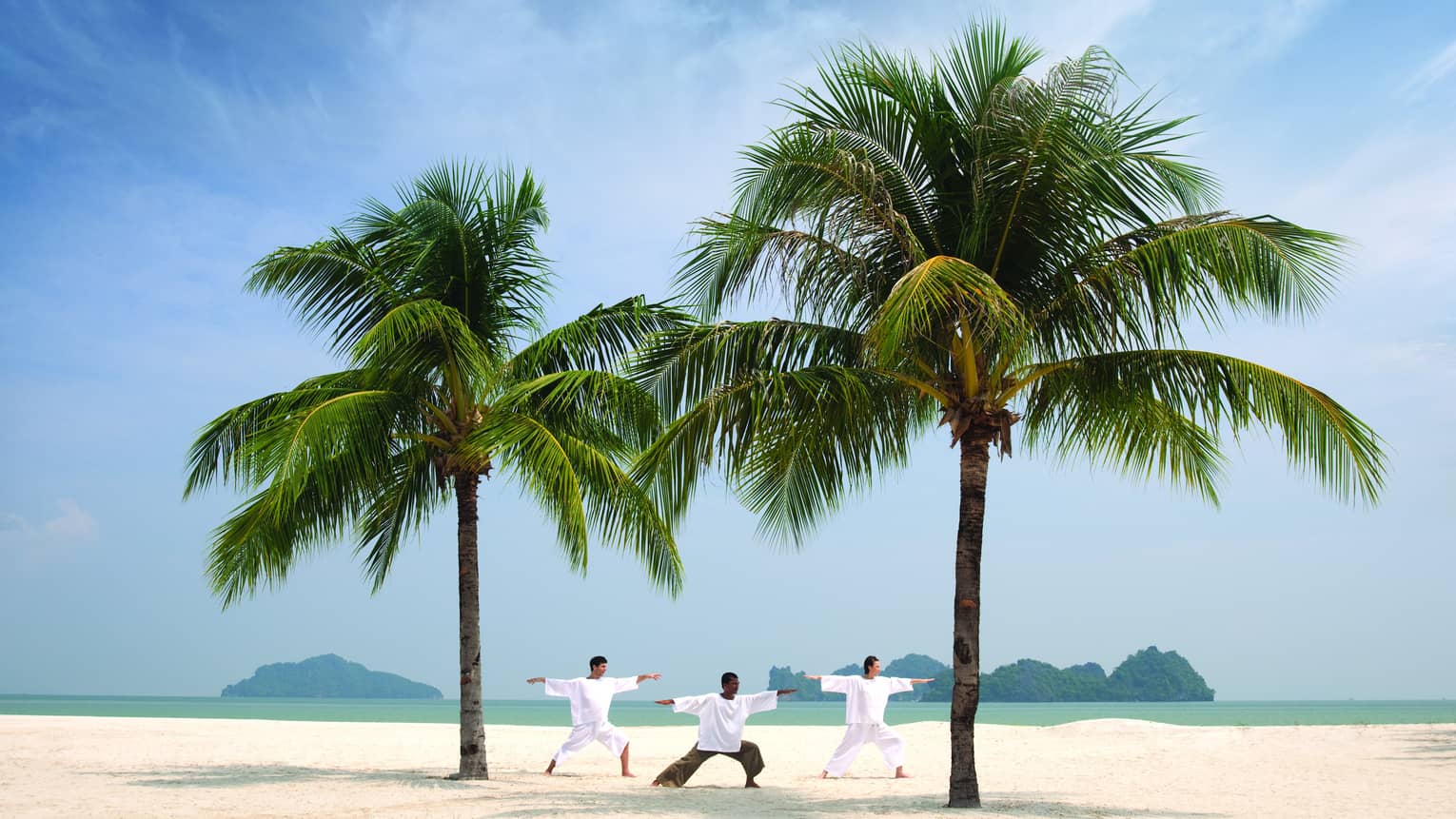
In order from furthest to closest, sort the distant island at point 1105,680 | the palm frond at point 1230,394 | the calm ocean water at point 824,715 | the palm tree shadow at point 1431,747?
the distant island at point 1105,680
the calm ocean water at point 824,715
the palm tree shadow at point 1431,747
the palm frond at point 1230,394

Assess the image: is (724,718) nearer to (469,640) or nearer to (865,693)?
(865,693)

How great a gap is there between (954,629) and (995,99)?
4679 mm

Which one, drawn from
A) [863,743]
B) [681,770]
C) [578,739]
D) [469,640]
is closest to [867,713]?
[863,743]

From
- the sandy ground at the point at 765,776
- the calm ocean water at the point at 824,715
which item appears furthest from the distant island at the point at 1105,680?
the sandy ground at the point at 765,776

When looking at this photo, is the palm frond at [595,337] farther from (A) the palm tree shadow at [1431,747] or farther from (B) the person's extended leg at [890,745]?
(A) the palm tree shadow at [1431,747]

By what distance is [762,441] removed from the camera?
34.7 ft

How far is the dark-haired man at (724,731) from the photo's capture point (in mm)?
12344

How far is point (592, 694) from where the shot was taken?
13.0 m

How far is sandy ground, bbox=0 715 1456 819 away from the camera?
33.7ft

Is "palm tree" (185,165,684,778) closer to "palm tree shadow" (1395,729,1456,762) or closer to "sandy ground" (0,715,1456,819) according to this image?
"sandy ground" (0,715,1456,819)

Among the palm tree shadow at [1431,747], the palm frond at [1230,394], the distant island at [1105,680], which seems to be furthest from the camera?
the distant island at [1105,680]

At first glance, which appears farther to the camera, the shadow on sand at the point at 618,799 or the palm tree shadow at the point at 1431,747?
the palm tree shadow at the point at 1431,747

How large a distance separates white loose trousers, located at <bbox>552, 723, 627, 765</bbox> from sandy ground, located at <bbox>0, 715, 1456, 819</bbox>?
0.34 metres

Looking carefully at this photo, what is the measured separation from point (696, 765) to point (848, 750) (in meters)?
1.77
